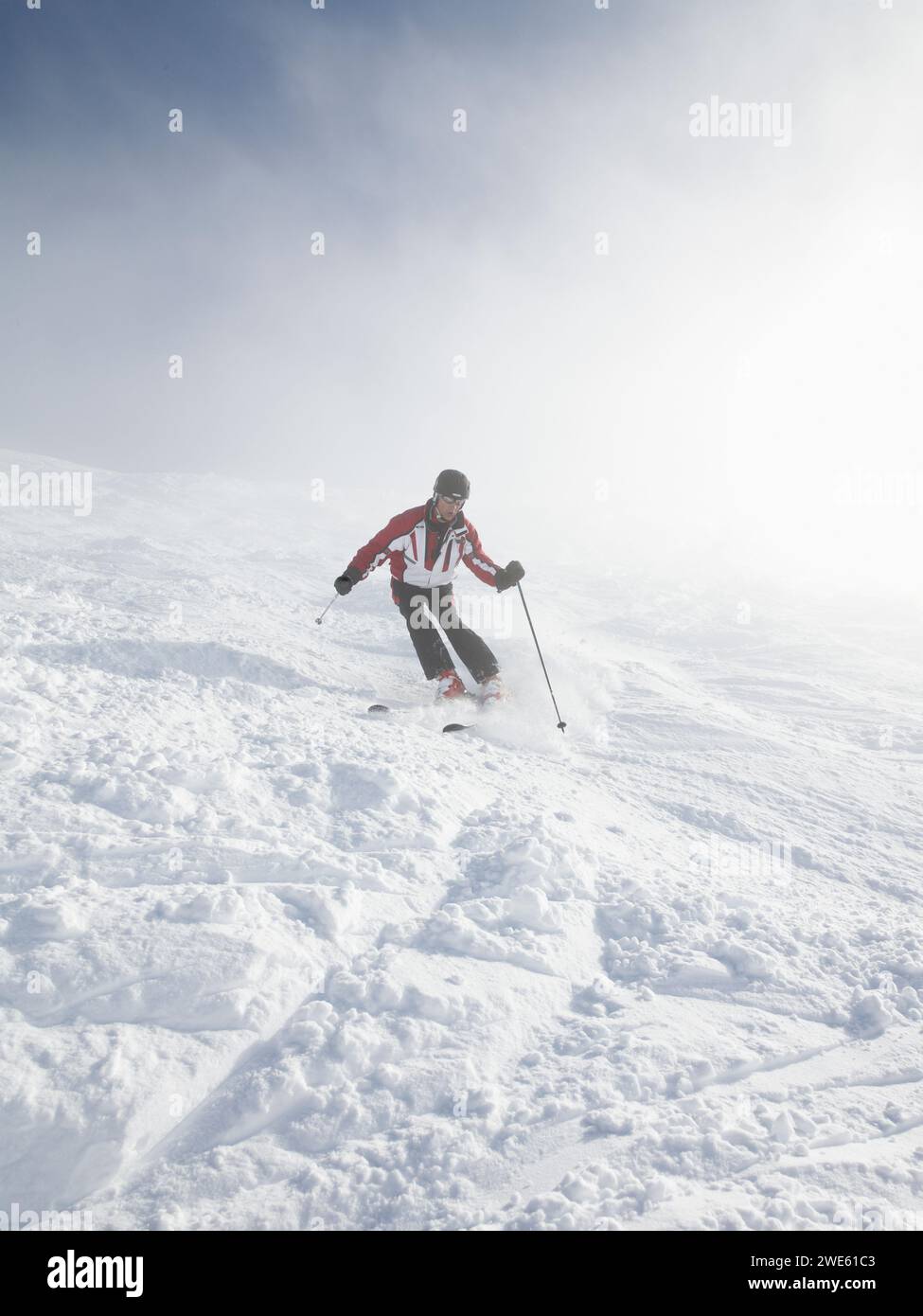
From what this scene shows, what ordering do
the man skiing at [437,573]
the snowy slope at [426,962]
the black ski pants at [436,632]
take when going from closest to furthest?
the snowy slope at [426,962] → the man skiing at [437,573] → the black ski pants at [436,632]

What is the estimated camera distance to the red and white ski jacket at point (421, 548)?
20.3ft

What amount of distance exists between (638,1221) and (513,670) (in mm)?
5422

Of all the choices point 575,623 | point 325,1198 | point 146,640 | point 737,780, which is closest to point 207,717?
point 146,640

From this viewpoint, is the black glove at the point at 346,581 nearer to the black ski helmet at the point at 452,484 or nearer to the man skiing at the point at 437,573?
the man skiing at the point at 437,573

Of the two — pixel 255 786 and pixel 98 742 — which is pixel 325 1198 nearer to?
pixel 255 786

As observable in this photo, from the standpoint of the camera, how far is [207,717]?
4.68m

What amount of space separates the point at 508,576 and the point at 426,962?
13.8ft

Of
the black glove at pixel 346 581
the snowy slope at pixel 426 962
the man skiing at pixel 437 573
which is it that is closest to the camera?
the snowy slope at pixel 426 962

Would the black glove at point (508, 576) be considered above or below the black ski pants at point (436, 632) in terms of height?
above

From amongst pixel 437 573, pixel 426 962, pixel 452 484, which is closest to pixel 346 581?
pixel 437 573

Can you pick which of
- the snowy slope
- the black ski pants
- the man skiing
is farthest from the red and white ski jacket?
the snowy slope

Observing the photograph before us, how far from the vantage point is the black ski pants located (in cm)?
617

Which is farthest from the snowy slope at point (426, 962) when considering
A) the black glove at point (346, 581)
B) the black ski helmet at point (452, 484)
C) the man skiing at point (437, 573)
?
the black ski helmet at point (452, 484)

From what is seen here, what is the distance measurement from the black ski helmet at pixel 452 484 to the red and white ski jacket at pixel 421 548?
23 cm
